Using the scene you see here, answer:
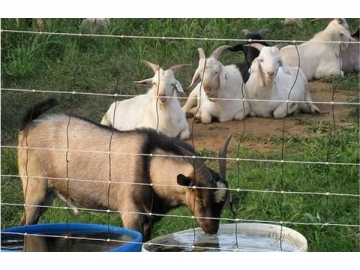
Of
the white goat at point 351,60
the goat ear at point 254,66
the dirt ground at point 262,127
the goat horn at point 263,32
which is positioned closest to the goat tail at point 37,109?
the dirt ground at point 262,127

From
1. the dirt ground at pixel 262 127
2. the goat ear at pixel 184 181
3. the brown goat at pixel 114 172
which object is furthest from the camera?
the dirt ground at pixel 262 127

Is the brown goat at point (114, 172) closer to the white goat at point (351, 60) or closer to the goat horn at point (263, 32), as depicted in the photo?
the goat horn at point (263, 32)

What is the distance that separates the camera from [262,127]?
9148 mm

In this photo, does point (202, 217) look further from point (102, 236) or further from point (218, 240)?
point (102, 236)

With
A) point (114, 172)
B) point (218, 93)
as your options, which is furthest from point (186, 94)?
point (114, 172)

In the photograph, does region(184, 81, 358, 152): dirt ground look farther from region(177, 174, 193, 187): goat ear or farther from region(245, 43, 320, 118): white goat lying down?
region(177, 174, 193, 187): goat ear

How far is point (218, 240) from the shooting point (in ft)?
16.8

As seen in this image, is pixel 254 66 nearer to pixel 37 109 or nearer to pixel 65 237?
pixel 37 109

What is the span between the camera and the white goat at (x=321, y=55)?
422 inches

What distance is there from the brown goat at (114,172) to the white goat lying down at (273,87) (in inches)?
137

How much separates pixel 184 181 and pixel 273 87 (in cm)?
440

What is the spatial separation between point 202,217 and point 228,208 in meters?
0.86

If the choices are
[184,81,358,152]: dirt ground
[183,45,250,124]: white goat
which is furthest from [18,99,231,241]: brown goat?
[183,45,250,124]: white goat

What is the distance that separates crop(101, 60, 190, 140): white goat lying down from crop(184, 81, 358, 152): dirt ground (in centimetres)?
22
